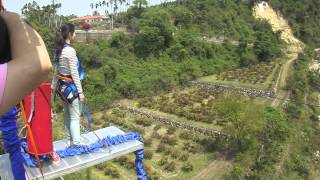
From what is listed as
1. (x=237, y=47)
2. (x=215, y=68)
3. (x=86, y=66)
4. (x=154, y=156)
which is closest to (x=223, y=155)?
(x=154, y=156)

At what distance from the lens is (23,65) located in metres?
1.01

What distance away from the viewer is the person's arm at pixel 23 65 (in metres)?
0.98

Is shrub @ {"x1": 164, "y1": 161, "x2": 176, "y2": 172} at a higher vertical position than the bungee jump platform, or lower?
lower

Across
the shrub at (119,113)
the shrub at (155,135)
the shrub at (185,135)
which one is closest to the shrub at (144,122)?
the shrub at (119,113)

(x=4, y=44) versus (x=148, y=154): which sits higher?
(x=4, y=44)

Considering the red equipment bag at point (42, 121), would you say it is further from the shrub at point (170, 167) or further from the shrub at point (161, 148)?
the shrub at point (161, 148)

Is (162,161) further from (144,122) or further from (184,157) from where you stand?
(144,122)

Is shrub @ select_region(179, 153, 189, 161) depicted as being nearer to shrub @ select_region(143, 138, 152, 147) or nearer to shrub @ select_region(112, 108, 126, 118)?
shrub @ select_region(143, 138, 152, 147)

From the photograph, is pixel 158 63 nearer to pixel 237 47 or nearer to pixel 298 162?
pixel 237 47

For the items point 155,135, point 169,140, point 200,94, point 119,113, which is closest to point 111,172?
point 169,140

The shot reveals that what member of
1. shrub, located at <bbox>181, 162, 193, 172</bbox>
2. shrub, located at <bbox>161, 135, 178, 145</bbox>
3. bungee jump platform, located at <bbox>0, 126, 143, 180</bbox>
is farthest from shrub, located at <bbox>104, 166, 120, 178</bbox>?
bungee jump platform, located at <bbox>0, 126, 143, 180</bbox>

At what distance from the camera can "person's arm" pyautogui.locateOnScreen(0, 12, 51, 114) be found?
0.98 metres

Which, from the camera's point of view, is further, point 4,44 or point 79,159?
point 79,159

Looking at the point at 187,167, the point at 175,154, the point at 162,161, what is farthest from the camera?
the point at 175,154
